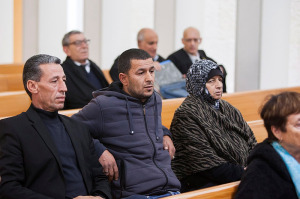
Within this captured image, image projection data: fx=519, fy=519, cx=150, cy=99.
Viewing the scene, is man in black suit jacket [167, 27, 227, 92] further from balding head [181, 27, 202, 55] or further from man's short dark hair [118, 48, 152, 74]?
man's short dark hair [118, 48, 152, 74]

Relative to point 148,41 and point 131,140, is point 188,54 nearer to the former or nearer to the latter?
point 148,41

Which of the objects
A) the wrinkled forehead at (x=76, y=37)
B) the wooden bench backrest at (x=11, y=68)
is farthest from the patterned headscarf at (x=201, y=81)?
the wooden bench backrest at (x=11, y=68)

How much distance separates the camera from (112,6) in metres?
6.60

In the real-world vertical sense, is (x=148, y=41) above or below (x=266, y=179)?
above

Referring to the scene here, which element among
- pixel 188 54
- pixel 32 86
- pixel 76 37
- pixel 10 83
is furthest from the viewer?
pixel 188 54

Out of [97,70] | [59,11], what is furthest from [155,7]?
[97,70]

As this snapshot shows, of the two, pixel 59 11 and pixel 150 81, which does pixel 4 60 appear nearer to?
pixel 59 11

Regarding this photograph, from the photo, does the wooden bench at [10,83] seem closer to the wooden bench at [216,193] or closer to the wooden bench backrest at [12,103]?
the wooden bench backrest at [12,103]

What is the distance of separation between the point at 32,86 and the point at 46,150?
33 cm

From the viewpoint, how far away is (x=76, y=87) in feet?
14.3

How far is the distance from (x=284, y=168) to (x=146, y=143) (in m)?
0.79

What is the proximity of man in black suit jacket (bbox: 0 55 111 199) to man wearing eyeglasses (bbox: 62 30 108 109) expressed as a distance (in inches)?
71.5

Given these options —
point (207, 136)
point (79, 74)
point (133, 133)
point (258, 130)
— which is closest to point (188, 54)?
point (79, 74)

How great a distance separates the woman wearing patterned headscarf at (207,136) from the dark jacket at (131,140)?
223 mm
